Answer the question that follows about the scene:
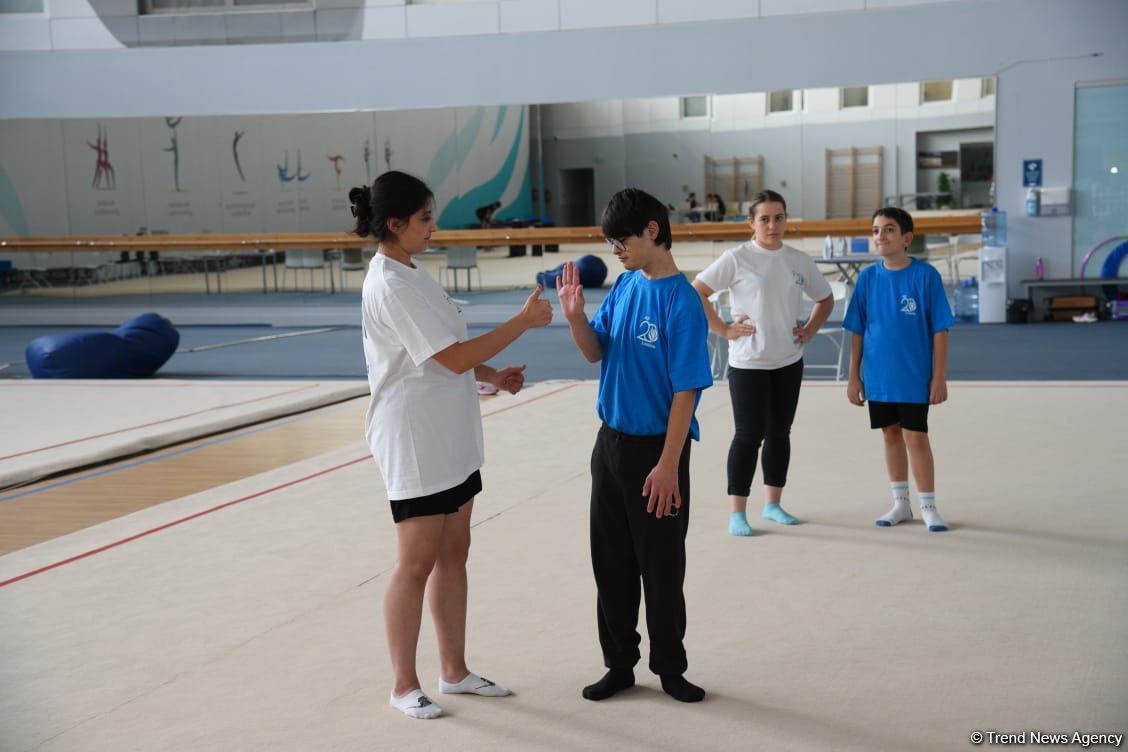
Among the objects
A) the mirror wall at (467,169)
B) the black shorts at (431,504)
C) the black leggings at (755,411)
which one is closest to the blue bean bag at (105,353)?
the mirror wall at (467,169)

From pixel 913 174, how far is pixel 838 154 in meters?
0.86

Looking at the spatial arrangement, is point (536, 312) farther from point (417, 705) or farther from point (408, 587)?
point (417, 705)

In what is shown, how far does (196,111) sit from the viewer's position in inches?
576

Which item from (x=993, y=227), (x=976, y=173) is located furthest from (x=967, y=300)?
(x=976, y=173)

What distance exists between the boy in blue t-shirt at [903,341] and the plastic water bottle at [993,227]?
876 centimetres

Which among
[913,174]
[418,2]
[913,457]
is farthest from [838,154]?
[913,457]

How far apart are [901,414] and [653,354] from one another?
77.7 inches

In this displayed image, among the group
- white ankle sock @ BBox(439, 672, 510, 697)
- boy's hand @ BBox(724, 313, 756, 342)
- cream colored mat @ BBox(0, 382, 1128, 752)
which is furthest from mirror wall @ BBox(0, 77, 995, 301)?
white ankle sock @ BBox(439, 672, 510, 697)

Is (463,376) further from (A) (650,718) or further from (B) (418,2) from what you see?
(B) (418,2)

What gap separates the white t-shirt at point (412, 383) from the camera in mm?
2656

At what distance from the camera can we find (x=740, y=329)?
14.7 ft

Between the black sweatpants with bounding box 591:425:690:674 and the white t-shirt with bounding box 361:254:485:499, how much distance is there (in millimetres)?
385

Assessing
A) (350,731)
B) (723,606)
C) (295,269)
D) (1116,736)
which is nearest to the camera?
(1116,736)

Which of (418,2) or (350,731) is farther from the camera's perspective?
(418,2)
